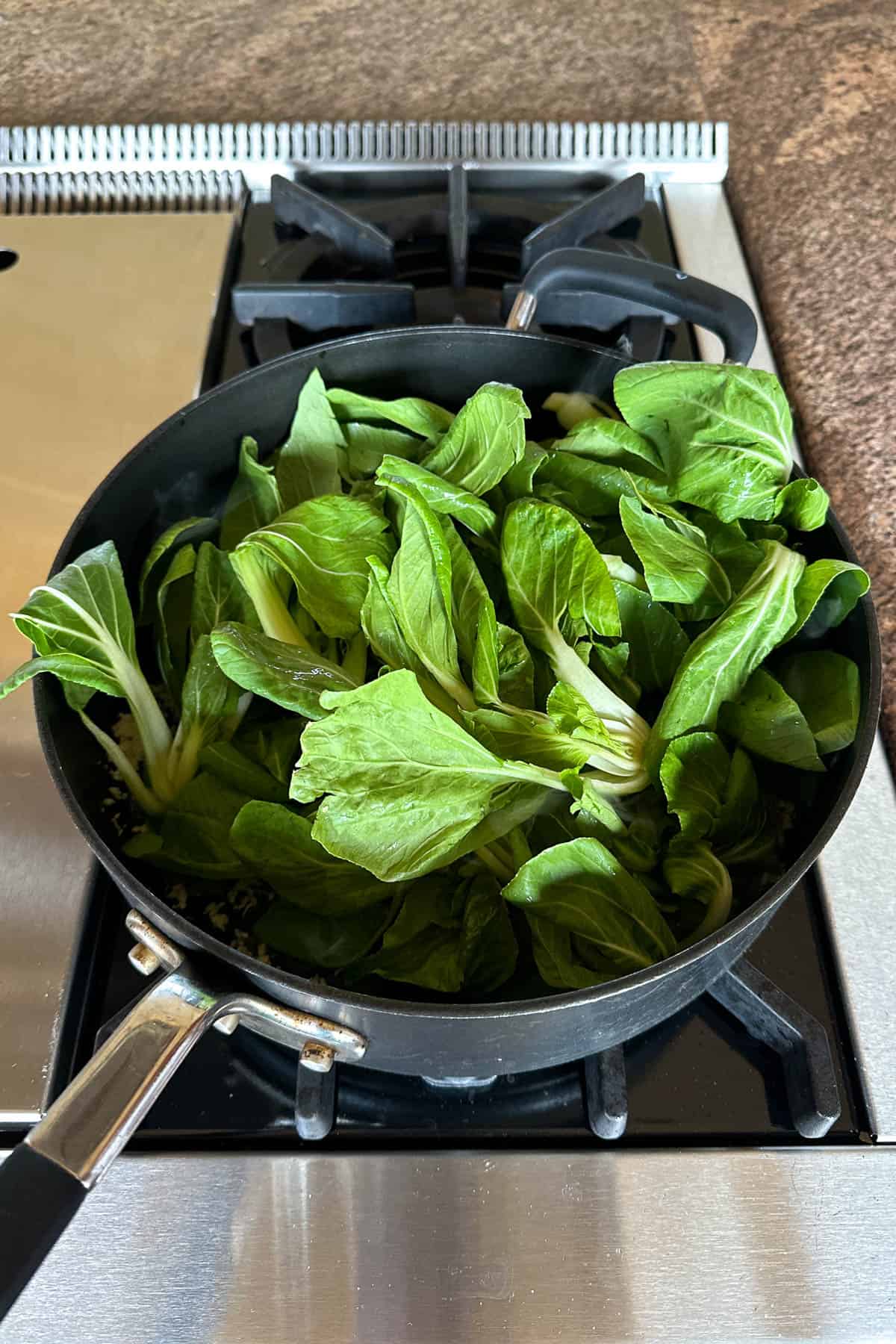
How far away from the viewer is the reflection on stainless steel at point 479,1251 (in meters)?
0.48

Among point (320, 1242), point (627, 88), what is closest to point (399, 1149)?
point (320, 1242)

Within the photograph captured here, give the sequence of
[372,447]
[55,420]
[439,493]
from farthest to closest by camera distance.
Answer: [55,420] < [372,447] < [439,493]

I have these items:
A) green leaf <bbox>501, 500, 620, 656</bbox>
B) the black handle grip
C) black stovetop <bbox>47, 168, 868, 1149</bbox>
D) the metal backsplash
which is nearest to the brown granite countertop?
the metal backsplash

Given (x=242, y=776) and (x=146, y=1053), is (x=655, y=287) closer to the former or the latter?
→ (x=242, y=776)

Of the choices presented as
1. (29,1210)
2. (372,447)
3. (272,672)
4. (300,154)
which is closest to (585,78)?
(300,154)

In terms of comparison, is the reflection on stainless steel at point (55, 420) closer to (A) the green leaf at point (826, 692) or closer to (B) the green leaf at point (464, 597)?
(B) the green leaf at point (464, 597)

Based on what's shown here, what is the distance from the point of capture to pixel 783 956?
1.92 feet

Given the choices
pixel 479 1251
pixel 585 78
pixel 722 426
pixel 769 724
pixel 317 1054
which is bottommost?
pixel 479 1251

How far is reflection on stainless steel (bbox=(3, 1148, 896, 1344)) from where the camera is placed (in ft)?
1.58

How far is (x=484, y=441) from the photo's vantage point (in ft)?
1.86

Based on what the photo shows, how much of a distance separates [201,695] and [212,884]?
0.11 metres

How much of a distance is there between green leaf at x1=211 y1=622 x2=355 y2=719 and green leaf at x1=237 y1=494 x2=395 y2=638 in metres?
0.06

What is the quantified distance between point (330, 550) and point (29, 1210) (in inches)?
13.7

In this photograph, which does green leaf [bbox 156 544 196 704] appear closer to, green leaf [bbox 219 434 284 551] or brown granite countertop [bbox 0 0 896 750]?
green leaf [bbox 219 434 284 551]
